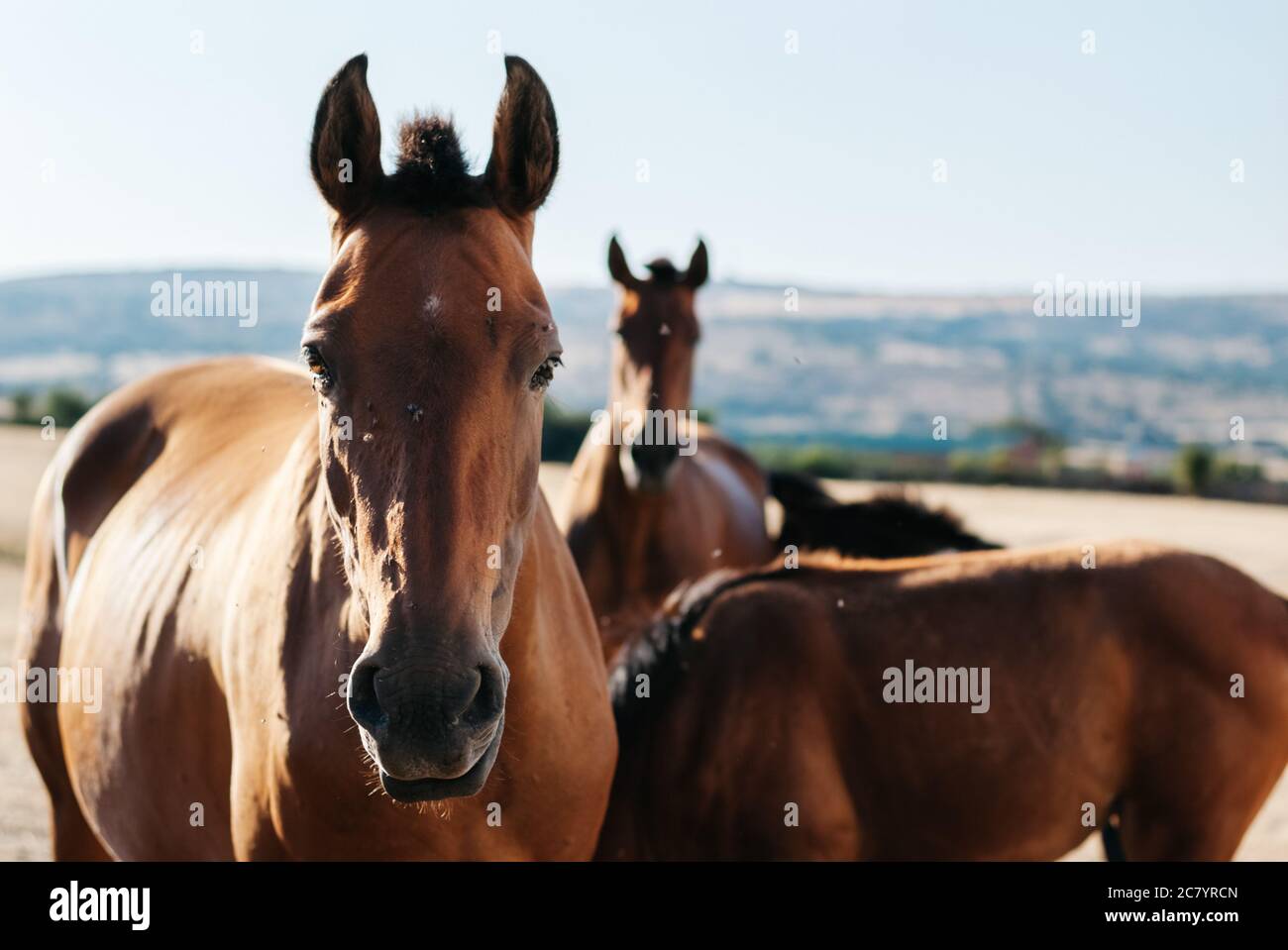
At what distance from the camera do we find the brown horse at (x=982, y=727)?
3.69 m

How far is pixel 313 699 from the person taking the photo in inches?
94.8

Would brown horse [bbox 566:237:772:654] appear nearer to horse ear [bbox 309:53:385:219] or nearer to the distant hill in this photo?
horse ear [bbox 309:53:385:219]

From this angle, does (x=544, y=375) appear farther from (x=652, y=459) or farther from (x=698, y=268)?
(x=698, y=268)

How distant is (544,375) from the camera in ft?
7.52

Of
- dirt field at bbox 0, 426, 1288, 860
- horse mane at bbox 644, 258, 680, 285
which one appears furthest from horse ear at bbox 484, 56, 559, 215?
dirt field at bbox 0, 426, 1288, 860

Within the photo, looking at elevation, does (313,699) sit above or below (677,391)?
below

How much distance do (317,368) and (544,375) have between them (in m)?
0.44

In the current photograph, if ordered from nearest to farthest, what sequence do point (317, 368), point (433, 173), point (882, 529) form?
1. point (317, 368)
2. point (433, 173)
3. point (882, 529)

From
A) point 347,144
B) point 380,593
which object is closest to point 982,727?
point 380,593

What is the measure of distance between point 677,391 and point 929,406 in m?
105

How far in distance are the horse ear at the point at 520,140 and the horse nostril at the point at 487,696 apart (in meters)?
1.06

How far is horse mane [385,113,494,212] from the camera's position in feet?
7.69

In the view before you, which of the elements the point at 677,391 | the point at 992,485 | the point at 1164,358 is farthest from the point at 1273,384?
the point at 677,391
